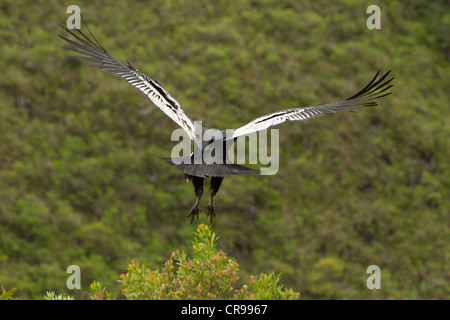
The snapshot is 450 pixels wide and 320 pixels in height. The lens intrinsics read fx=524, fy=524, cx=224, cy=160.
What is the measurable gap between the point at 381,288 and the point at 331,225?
139 inches

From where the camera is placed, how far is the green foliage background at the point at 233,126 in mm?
22406

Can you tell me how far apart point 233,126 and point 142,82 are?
18.0m

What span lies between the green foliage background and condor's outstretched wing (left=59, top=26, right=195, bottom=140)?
1348 cm

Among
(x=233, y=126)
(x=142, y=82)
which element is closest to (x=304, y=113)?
(x=142, y=82)

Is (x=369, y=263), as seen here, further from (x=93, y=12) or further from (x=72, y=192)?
(x=93, y=12)

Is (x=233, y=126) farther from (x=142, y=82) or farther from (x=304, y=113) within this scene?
(x=304, y=113)

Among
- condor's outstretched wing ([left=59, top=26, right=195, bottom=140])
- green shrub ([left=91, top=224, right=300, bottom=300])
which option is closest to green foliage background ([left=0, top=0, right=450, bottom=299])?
green shrub ([left=91, top=224, right=300, bottom=300])

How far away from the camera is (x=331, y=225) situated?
24.5 meters

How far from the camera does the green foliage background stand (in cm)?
2241

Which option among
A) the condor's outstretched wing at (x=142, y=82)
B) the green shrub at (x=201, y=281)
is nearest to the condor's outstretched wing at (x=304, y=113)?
the condor's outstretched wing at (x=142, y=82)

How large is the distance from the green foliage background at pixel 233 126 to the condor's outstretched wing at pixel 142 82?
531 inches

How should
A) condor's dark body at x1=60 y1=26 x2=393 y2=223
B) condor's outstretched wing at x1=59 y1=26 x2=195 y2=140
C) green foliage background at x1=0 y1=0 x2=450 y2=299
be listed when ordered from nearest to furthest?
condor's dark body at x1=60 y1=26 x2=393 y2=223 → condor's outstretched wing at x1=59 y1=26 x2=195 y2=140 → green foliage background at x1=0 y1=0 x2=450 y2=299

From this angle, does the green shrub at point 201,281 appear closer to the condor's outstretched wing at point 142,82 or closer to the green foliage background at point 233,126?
the condor's outstretched wing at point 142,82

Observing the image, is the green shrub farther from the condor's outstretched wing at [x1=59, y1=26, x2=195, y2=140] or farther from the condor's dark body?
the condor's outstretched wing at [x1=59, y1=26, x2=195, y2=140]
